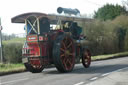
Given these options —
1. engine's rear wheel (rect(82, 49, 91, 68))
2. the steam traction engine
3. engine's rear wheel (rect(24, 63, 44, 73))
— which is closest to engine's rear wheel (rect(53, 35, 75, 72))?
the steam traction engine

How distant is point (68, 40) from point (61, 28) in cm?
97

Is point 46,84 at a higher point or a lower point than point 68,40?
lower

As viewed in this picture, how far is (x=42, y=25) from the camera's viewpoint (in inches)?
574

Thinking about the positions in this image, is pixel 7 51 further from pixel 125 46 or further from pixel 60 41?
pixel 125 46

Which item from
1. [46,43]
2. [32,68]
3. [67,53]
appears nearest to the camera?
[46,43]

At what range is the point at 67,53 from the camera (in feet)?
48.7

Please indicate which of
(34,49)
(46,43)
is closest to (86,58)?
(46,43)

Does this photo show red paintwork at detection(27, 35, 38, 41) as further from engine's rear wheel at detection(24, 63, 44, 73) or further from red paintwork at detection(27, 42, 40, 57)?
engine's rear wheel at detection(24, 63, 44, 73)

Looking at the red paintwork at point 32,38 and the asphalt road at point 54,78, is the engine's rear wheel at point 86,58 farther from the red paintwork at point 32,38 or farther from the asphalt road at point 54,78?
the red paintwork at point 32,38

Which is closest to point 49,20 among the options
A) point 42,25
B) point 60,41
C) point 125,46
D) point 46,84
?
point 42,25

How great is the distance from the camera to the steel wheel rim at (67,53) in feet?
47.3

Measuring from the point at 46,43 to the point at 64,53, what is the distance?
1.15 metres

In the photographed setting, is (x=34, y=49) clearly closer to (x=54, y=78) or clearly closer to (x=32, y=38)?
(x=32, y=38)

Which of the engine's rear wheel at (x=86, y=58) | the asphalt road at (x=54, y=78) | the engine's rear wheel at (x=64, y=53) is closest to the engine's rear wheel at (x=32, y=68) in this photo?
the asphalt road at (x=54, y=78)
